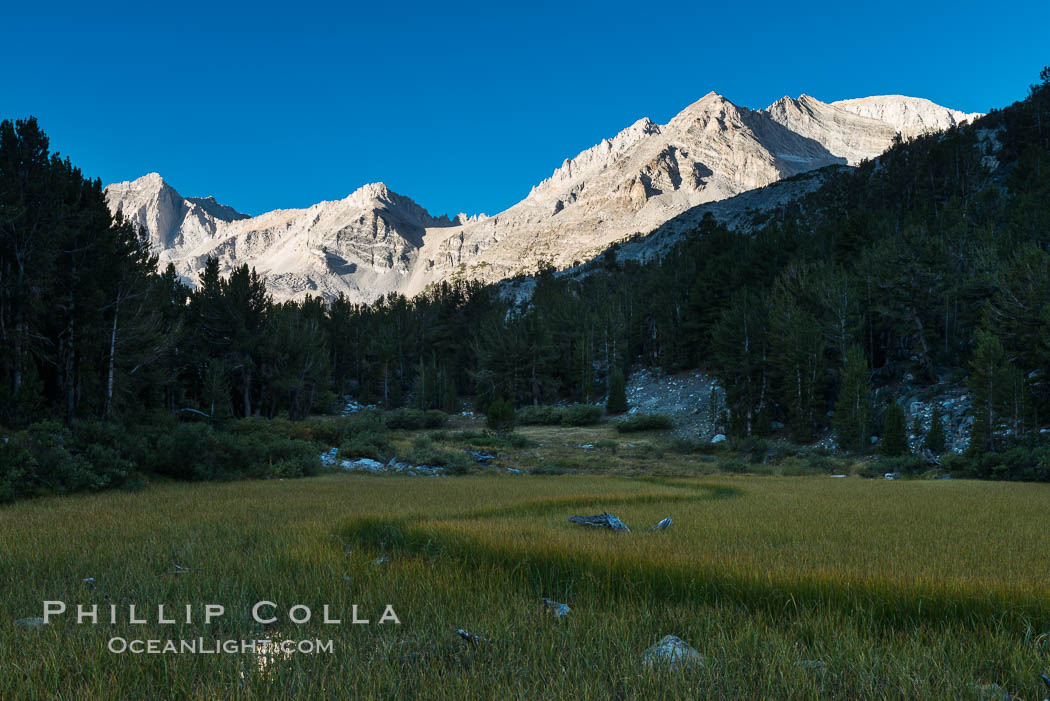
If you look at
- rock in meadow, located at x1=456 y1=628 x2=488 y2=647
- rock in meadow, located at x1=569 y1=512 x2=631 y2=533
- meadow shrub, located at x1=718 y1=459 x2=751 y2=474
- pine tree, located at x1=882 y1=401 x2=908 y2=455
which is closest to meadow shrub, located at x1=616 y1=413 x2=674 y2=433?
meadow shrub, located at x1=718 y1=459 x2=751 y2=474

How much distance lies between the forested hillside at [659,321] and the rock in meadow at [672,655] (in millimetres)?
18849

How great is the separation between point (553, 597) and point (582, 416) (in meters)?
48.7

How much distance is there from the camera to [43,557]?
560cm

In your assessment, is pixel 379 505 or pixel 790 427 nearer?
pixel 379 505

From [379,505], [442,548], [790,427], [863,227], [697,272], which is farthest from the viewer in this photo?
[697,272]

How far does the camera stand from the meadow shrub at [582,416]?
52969 millimetres

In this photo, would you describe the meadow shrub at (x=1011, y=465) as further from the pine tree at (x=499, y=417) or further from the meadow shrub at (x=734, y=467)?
the pine tree at (x=499, y=417)

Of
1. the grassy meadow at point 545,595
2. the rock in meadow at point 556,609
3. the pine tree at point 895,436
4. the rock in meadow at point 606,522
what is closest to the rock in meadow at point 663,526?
the grassy meadow at point 545,595

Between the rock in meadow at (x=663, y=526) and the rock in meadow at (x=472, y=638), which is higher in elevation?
the rock in meadow at (x=472, y=638)

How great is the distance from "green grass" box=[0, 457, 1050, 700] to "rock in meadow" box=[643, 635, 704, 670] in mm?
113

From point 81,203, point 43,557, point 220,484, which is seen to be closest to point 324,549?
point 43,557

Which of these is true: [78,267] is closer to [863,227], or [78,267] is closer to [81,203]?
[81,203]

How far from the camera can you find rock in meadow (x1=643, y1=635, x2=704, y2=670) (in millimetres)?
2893

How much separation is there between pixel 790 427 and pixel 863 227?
85.6 ft
